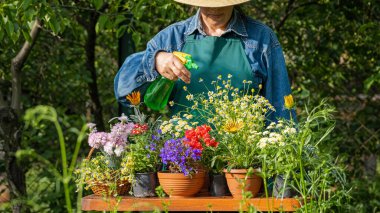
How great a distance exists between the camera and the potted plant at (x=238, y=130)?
2805 mm

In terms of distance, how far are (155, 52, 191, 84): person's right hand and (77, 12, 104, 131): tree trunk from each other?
2889 mm

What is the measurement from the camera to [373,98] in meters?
6.60

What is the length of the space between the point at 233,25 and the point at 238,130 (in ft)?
1.92

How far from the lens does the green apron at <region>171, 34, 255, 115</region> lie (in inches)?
129

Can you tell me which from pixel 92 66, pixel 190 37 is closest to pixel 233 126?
pixel 190 37

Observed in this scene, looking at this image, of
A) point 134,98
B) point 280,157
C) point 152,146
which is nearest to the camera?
point 280,157

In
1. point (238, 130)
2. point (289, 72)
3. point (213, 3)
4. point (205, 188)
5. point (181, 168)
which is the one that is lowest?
point (289, 72)

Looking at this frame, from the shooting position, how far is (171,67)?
290 cm

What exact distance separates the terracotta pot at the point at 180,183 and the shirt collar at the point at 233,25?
0.68 m

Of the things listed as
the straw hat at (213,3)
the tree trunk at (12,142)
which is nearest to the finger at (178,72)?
the straw hat at (213,3)

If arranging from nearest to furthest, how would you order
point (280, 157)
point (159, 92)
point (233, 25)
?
point (280, 157), point (159, 92), point (233, 25)

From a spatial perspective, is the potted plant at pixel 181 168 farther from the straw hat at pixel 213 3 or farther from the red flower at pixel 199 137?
the straw hat at pixel 213 3

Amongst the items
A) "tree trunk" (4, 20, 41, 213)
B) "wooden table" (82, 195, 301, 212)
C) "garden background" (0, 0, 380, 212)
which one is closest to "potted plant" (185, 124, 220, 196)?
"wooden table" (82, 195, 301, 212)

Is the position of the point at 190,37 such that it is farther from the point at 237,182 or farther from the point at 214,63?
the point at 237,182
